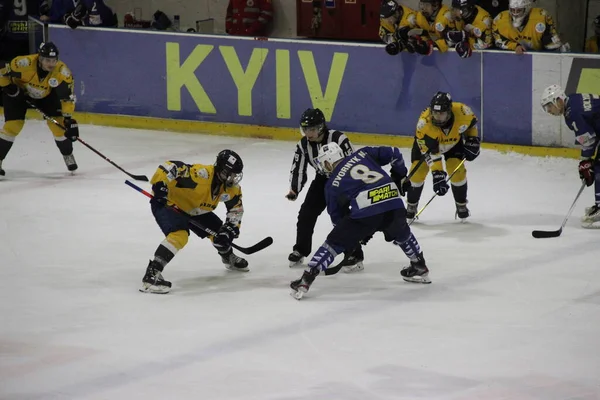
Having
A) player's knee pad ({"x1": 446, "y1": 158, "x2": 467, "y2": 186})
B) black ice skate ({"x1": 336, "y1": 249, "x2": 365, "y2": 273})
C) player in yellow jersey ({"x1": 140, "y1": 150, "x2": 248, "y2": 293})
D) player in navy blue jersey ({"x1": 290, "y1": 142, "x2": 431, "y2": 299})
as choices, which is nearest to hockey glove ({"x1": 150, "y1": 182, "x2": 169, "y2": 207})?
player in yellow jersey ({"x1": 140, "y1": 150, "x2": 248, "y2": 293})

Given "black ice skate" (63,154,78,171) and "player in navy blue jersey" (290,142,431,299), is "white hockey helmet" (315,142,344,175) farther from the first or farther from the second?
"black ice skate" (63,154,78,171)

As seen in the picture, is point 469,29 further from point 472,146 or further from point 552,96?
point 552,96

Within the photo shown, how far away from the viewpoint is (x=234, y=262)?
8.30 meters

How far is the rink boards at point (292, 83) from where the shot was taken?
37.1 feet

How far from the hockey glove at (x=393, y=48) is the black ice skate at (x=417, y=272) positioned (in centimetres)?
414

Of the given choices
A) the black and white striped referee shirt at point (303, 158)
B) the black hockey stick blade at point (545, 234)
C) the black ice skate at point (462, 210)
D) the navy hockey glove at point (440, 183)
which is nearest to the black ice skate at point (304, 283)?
the black and white striped referee shirt at point (303, 158)

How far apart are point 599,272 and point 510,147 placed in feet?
11.6

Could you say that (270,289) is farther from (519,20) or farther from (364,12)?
(364,12)

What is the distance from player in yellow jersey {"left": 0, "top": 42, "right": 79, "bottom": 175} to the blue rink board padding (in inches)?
78.6

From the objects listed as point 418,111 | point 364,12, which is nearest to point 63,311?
point 418,111

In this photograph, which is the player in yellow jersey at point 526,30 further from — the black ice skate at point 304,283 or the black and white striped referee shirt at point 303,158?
the black ice skate at point 304,283

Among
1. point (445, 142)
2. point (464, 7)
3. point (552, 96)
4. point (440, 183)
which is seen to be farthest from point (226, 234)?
point (464, 7)

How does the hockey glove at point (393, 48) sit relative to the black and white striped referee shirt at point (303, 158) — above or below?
above

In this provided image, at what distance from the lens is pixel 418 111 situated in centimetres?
1177
